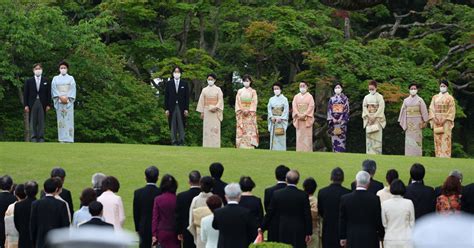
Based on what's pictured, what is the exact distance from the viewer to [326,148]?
28.5m

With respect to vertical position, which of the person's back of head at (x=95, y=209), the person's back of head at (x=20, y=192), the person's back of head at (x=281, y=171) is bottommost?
the person's back of head at (x=95, y=209)

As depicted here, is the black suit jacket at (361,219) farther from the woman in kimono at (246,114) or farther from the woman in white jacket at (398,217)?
the woman in kimono at (246,114)

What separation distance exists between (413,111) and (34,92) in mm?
7890

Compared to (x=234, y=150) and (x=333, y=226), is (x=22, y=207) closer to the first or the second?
(x=333, y=226)

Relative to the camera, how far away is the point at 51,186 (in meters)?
9.04

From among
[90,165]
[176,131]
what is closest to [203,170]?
[90,165]

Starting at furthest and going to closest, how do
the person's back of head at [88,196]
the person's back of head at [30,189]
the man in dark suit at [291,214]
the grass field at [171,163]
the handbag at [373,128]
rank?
1. the handbag at [373,128]
2. the grass field at [171,163]
3. the man in dark suit at [291,214]
4. the person's back of head at [30,189]
5. the person's back of head at [88,196]

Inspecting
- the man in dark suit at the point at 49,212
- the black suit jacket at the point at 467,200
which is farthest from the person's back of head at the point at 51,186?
the black suit jacket at the point at 467,200

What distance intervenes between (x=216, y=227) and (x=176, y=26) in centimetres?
2082

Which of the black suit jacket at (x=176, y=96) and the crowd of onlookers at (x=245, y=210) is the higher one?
the black suit jacket at (x=176, y=96)

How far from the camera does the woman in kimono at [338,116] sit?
20.4 m

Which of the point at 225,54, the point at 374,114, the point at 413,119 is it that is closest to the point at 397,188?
the point at 374,114

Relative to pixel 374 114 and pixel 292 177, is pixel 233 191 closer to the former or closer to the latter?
pixel 292 177

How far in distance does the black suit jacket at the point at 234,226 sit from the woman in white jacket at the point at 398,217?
1.41 metres
